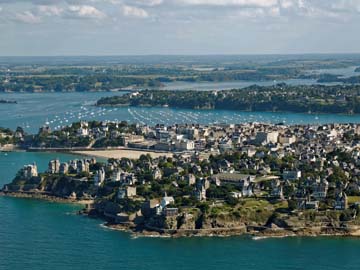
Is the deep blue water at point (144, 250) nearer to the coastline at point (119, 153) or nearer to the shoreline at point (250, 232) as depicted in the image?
the shoreline at point (250, 232)

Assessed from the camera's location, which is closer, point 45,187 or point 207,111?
point 45,187

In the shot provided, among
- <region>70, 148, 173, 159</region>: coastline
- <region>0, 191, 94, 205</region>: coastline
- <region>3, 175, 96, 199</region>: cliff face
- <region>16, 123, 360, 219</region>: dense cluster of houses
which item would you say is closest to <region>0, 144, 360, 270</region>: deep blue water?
<region>16, 123, 360, 219</region>: dense cluster of houses

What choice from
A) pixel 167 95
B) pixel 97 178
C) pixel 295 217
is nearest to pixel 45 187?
pixel 97 178

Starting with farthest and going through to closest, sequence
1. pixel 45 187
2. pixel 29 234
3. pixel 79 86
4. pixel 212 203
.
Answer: pixel 79 86 < pixel 45 187 < pixel 212 203 < pixel 29 234

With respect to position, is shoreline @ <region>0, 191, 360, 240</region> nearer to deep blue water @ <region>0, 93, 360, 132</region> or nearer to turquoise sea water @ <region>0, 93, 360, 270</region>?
turquoise sea water @ <region>0, 93, 360, 270</region>

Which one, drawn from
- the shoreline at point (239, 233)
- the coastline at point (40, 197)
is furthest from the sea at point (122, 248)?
the coastline at point (40, 197)

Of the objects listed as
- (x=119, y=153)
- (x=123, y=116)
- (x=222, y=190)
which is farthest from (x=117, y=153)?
(x=123, y=116)

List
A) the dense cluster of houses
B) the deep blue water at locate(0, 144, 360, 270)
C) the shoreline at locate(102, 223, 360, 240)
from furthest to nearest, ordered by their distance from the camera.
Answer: the dense cluster of houses
the shoreline at locate(102, 223, 360, 240)
the deep blue water at locate(0, 144, 360, 270)

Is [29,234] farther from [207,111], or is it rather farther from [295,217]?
[207,111]
